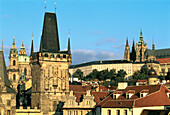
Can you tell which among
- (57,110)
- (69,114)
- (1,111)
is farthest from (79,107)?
(1,111)

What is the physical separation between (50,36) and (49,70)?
6.91 m

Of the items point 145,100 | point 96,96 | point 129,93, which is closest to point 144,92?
point 145,100

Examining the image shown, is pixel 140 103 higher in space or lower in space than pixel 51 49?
lower

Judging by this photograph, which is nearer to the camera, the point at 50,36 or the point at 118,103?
the point at 118,103

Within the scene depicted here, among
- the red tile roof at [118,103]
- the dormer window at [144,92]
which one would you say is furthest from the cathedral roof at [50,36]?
the dormer window at [144,92]

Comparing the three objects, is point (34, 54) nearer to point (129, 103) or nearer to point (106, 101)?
point (106, 101)

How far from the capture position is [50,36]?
9344cm

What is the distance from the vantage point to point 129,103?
70375 millimetres

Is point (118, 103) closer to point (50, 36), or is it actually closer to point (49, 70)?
point (49, 70)

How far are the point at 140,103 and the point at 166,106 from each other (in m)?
4.00

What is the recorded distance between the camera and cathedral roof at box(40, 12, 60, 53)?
93.0 meters

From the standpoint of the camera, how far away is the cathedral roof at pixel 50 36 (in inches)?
3661

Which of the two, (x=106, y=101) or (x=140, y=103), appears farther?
(x=106, y=101)

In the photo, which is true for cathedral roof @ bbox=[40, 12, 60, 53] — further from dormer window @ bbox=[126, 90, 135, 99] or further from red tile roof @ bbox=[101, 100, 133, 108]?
dormer window @ bbox=[126, 90, 135, 99]
